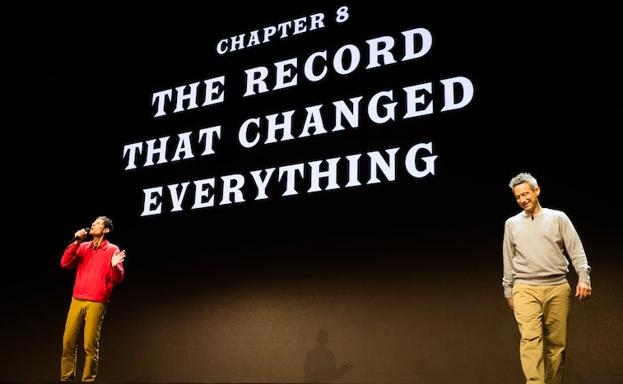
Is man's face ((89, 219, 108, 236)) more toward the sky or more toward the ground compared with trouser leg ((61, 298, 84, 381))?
more toward the sky

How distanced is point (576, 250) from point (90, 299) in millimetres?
3116

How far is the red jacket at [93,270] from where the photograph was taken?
4234 millimetres

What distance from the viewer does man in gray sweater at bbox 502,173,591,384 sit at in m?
2.98

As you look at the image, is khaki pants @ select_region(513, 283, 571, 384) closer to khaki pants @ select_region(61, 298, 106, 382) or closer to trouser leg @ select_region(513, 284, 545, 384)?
trouser leg @ select_region(513, 284, 545, 384)

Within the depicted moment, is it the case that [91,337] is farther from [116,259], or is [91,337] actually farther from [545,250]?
[545,250]

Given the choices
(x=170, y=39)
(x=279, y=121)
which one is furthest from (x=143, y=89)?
(x=279, y=121)

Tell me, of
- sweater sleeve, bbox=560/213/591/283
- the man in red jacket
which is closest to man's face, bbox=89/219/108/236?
the man in red jacket

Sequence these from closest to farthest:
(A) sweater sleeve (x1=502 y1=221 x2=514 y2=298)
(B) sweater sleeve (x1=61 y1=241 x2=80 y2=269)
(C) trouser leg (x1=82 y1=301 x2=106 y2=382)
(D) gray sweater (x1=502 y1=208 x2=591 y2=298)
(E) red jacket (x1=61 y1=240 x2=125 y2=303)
Answer: (D) gray sweater (x1=502 y1=208 x2=591 y2=298) → (A) sweater sleeve (x1=502 y1=221 x2=514 y2=298) → (C) trouser leg (x1=82 y1=301 x2=106 y2=382) → (E) red jacket (x1=61 y1=240 x2=125 y2=303) → (B) sweater sleeve (x1=61 y1=241 x2=80 y2=269)

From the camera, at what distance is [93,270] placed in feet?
14.0

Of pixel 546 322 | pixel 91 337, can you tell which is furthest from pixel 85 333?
pixel 546 322

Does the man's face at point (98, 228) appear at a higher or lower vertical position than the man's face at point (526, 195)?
higher

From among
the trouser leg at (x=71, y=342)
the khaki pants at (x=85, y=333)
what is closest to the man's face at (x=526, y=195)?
the khaki pants at (x=85, y=333)

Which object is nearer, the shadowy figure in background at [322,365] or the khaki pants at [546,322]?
the khaki pants at [546,322]

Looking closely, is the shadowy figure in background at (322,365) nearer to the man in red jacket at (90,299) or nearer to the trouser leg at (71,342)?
the man in red jacket at (90,299)
